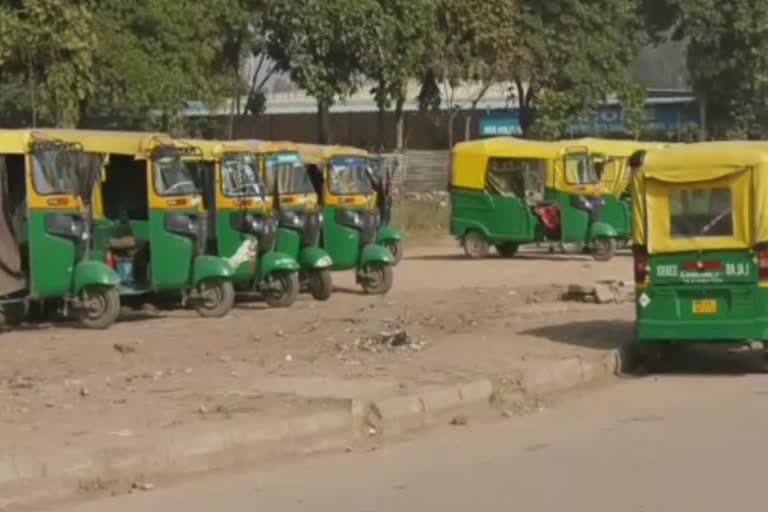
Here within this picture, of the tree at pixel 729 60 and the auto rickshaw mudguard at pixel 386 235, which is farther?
the tree at pixel 729 60

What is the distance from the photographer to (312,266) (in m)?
23.0

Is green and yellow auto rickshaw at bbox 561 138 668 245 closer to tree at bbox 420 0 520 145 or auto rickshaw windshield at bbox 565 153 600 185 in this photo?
auto rickshaw windshield at bbox 565 153 600 185

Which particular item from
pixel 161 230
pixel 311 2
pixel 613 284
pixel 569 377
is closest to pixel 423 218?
pixel 311 2

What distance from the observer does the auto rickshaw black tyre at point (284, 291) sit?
72.6ft

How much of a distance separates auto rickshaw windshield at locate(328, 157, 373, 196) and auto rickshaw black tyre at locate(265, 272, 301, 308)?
9.06 feet

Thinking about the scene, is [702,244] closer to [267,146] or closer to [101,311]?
[101,311]

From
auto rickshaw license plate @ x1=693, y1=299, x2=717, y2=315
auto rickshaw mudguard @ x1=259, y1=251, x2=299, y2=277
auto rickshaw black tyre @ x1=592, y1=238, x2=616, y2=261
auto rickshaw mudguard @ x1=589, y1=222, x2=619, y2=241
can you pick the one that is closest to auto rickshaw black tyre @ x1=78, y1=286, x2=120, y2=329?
auto rickshaw mudguard @ x1=259, y1=251, x2=299, y2=277

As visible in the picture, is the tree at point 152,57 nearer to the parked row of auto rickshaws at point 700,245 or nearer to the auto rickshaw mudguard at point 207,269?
the auto rickshaw mudguard at point 207,269

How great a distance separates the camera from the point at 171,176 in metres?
20.4

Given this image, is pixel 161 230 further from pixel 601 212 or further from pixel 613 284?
pixel 601 212

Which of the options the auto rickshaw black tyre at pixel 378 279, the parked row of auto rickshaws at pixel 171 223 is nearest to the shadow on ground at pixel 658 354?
the parked row of auto rickshaws at pixel 171 223

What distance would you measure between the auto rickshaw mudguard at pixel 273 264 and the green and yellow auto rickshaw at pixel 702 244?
21.8 ft

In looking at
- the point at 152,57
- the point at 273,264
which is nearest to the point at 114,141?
the point at 273,264

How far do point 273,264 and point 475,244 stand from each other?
12.4m
